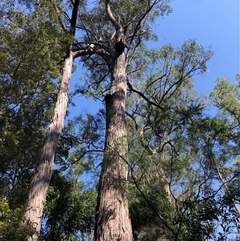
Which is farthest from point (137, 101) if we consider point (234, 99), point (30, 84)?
point (30, 84)

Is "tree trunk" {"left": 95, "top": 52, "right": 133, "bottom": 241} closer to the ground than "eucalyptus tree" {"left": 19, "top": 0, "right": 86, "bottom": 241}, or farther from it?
closer to the ground

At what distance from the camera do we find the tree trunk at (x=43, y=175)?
17.1 ft

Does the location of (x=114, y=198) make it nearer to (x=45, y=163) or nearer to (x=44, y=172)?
(x=44, y=172)

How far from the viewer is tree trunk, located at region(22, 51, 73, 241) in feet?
17.1

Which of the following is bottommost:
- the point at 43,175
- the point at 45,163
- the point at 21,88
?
the point at 43,175

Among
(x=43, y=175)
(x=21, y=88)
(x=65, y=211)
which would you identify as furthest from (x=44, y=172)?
(x=65, y=211)

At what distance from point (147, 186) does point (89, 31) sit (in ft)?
25.4

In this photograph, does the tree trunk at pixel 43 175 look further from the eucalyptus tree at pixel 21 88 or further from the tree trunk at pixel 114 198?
the tree trunk at pixel 114 198

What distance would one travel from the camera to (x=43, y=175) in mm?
6051

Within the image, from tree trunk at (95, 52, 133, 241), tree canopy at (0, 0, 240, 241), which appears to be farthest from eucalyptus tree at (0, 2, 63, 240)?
tree trunk at (95, 52, 133, 241)

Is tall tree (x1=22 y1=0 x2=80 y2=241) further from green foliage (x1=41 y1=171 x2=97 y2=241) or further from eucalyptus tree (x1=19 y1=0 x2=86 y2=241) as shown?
green foliage (x1=41 y1=171 x2=97 y2=241)

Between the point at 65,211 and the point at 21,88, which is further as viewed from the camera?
the point at 65,211

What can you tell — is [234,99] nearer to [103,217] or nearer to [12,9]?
[12,9]

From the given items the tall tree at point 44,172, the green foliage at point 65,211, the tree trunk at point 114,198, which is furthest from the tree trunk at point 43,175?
the green foliage at point 65,211
